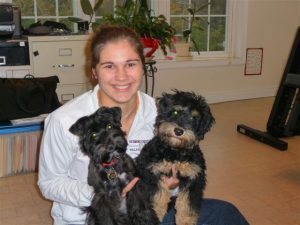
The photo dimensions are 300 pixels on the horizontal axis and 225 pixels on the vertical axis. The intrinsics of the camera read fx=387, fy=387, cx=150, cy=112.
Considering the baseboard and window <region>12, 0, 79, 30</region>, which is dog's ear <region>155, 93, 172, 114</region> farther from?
the baseboard

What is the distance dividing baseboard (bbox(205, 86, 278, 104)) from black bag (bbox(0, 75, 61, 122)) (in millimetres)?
2991

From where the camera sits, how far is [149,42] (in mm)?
4449

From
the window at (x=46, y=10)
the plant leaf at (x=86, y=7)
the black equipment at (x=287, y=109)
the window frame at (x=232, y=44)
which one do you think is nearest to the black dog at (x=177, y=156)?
the black equipment at (x=287, y=109)

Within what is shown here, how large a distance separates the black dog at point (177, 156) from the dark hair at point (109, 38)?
1.05 feet

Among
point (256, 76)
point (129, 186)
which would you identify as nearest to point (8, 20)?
point (129, 186)

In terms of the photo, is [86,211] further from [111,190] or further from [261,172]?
[261,172]

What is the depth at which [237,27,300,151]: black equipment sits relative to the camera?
12.7 ft

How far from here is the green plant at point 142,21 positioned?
437 cm

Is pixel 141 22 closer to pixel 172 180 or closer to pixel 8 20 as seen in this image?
pixel 8 20

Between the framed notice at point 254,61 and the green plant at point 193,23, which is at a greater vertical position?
the green plant at point 193,23

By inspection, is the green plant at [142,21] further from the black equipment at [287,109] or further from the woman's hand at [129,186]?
the woman's hand at [129,186]

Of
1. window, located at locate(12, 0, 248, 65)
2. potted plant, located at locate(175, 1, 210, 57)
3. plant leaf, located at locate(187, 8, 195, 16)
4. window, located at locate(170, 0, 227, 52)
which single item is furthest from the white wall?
plant leaf, located at locate(187, 8, 195, 16)

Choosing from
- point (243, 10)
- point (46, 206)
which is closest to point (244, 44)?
point (243, 10)

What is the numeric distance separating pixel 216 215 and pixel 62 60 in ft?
8.35
